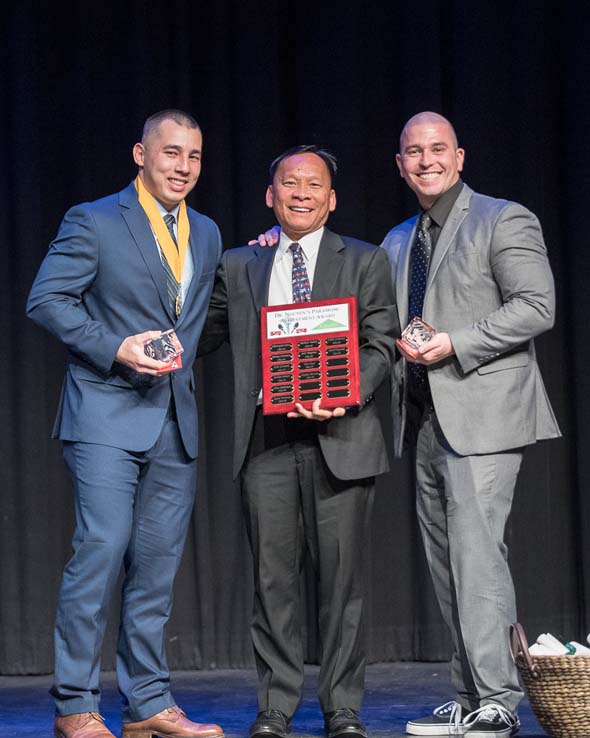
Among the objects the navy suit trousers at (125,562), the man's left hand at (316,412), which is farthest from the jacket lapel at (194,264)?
the man's left hand at (316,412)

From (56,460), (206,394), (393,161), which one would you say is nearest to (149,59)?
(393,161)

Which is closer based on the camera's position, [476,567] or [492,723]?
[492,723]

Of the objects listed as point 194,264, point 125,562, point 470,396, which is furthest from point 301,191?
point 125,562

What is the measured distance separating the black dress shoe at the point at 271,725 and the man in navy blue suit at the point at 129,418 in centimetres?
17

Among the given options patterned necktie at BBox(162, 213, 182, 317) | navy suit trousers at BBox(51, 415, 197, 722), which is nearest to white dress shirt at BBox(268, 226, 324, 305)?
patterned necktie at BBox(162, 213, 182, 317)

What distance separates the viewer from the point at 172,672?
4934 mm

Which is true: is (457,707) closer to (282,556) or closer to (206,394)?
(282,556)

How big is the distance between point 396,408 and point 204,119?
205cm

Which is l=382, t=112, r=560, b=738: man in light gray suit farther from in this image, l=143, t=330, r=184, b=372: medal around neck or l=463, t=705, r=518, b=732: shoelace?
l=143, t=330, r=184, b=372: medal around neck

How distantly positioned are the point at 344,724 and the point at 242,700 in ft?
3.67

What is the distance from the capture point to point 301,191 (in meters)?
3.40

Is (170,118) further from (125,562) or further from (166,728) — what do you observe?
(166,728)

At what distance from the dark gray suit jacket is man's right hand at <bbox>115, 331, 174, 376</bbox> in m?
0.34

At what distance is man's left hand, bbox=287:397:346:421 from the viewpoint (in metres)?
3.18
